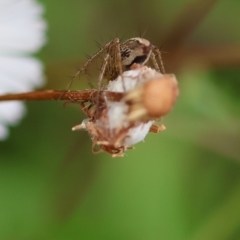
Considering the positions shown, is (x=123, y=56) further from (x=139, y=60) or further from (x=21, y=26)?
(x=21, y=26)

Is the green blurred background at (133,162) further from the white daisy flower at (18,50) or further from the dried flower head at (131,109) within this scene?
the dried flower head at (131,109)

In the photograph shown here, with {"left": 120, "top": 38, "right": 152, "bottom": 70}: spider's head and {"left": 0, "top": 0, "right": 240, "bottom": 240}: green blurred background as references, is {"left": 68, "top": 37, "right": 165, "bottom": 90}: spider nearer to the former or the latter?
{"left": 120, "top": 38, "right": 152, "bottom": 70}: spider's head

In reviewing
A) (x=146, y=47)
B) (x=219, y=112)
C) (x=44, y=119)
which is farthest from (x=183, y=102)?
(x=146, y=47)

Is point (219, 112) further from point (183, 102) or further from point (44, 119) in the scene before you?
point (44, 119)

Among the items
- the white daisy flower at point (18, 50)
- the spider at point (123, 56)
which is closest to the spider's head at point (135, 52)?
the spider at point (123, 56)

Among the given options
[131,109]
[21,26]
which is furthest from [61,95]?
[21,26]
